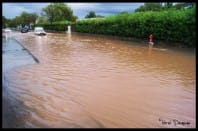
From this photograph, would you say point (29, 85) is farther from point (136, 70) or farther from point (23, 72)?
point (136, 70)

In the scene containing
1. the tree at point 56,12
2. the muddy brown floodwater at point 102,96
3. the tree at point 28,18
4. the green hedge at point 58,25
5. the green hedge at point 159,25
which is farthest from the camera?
the tree at point 28,18

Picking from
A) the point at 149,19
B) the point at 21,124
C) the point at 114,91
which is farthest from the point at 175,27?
the point at 21,124

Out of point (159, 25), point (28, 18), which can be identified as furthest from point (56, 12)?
point (159, 25)

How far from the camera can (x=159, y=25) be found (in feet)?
83.9

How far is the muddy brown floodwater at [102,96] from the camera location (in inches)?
268

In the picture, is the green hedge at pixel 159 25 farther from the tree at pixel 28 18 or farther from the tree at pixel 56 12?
the tree at pixel 28 18

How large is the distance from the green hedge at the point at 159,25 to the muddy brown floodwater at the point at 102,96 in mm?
7258

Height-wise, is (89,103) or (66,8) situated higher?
(66,8)

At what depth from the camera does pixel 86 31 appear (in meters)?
49.5

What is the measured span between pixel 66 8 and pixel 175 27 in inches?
2332

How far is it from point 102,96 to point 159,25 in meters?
17.6

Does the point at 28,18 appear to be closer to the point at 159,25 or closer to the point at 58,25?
the point at 58,25

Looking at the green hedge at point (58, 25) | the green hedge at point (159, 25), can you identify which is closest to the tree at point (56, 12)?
the green hedge at point (58, 25)

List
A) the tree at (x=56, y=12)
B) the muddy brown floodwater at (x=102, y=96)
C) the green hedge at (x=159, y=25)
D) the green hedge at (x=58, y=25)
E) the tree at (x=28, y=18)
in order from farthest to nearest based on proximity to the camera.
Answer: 1. the tree at (x=28, y=18)
2. the tree at (x=56, y=12)
3. the green hedge at (x=58, y=25)
4. the green hedge at (x=159, y=25)
5. the muddy brown floodwater at (x=102, y=96)
